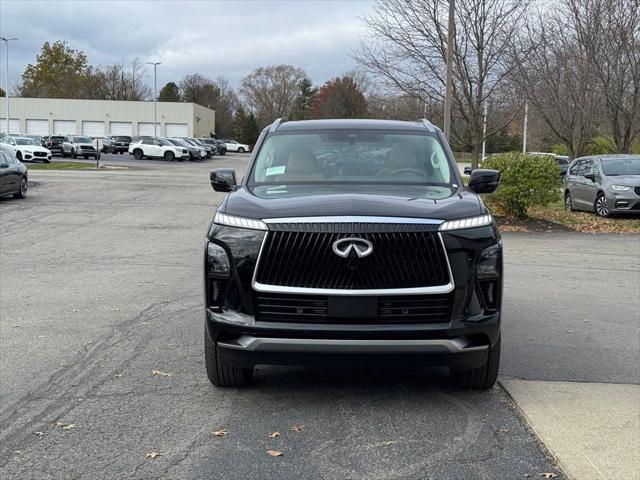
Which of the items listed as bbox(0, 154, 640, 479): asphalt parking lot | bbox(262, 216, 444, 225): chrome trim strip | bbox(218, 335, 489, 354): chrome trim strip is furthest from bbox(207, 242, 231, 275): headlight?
bbox(0, 154, 640, 479): asphalt parking lot

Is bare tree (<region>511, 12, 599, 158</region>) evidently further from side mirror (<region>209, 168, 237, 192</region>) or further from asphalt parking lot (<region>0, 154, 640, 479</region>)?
side mirror (<region>209, 168, 237, 192</region>)

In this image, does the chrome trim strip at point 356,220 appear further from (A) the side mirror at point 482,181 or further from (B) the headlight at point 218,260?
(A) the side mirror at point 482,181

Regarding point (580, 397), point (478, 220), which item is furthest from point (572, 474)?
point (478, 220)

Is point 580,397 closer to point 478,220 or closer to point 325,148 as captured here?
point 478,220

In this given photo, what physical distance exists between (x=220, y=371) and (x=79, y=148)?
5257 centimetres

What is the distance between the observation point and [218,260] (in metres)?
4.45

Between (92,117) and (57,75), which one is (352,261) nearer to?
A: (92,117)

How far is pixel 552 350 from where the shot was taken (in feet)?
20.1

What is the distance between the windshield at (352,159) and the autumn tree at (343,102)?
7753cm

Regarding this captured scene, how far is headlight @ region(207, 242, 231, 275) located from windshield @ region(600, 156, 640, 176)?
15188 millimetres

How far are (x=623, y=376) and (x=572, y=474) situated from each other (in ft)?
6.53

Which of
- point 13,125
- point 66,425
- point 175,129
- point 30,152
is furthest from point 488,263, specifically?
point 13,125

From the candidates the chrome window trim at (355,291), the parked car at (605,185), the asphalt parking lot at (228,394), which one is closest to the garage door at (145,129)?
the parked car at (605,185)

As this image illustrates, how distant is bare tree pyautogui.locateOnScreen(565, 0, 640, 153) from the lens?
69.4 ft
